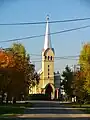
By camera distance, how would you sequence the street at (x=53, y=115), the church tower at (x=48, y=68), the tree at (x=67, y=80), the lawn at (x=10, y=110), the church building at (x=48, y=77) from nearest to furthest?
the street at (x=53, y=115) → the lawn at (x=10, y=110) → the tree at (x=67, y=80) → the church tower at (x=48, y=68) → the church building at (x=48, y=77)

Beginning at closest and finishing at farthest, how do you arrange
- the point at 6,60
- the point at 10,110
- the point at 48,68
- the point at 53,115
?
1. the point at 53,115
2. the point at 10,110
3. the point at 6,60
4. the point at 48,68

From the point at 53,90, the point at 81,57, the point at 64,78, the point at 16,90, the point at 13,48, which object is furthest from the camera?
the point at 53,90

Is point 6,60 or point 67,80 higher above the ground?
point 67,80

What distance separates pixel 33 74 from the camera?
8375 centimetres

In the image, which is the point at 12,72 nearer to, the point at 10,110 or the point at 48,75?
the point at 10,110

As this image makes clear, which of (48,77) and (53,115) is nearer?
(53,115)

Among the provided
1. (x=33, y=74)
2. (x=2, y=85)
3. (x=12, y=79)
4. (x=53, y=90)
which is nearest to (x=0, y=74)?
(x=2, y=85)

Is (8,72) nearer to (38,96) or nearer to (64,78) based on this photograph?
(64,78)

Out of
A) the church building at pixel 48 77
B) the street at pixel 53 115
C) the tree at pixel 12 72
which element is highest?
the church building at pixel 48 77

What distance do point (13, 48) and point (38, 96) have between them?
229ft

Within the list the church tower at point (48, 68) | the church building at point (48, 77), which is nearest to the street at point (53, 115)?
the church tower at point (48, 68)

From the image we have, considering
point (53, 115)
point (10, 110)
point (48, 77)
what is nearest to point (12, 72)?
point (10, 110)

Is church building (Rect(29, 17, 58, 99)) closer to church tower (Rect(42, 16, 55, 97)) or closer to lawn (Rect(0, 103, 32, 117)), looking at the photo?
church tower (Rect(42, 16, 55, 97))

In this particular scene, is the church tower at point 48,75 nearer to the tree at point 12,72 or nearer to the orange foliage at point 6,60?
the tree at point 12,72
